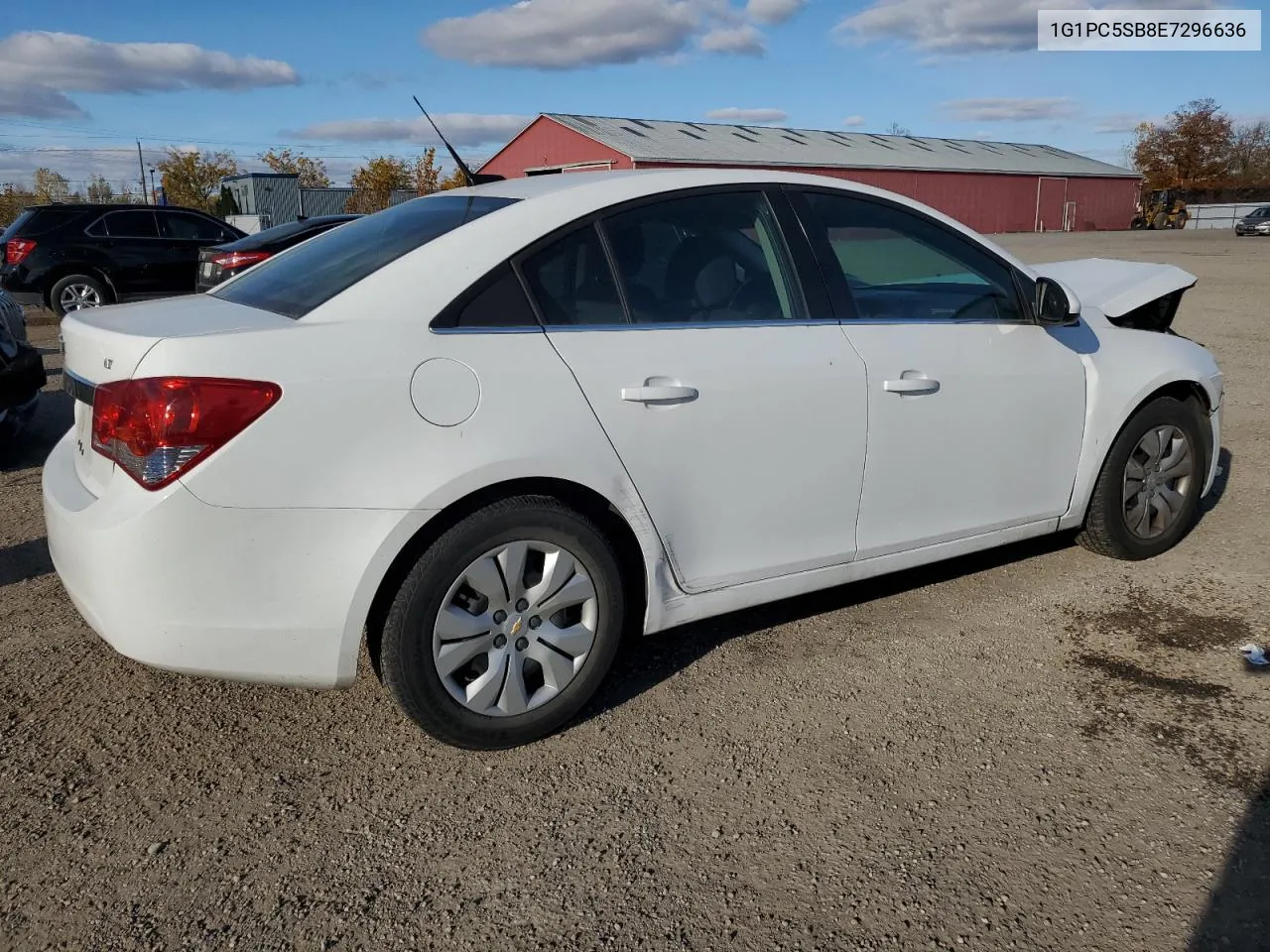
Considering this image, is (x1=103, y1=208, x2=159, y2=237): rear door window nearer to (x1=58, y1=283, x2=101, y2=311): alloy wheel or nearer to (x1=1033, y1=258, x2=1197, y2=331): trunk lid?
(x1=58, y1=283, x2=101, y2=311): alloy wheel

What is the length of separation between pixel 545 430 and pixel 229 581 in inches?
35.2

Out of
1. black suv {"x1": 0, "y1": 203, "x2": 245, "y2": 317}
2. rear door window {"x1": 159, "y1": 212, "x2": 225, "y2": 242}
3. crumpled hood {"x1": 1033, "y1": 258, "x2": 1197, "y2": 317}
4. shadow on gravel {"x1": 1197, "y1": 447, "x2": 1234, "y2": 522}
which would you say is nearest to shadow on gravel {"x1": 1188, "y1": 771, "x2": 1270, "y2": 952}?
crumpled hood {"x1": 1033, "y1": 258, "x2": 1197, "y2": 317}

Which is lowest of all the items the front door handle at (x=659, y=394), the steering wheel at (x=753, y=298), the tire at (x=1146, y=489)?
the tire at (x=1146, y=489)

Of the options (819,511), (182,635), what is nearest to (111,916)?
(182,635)

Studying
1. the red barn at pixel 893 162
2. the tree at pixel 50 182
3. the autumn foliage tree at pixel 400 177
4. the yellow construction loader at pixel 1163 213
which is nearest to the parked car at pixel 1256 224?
the red barn at pixel 893 162

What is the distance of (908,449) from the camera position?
11.3 feet

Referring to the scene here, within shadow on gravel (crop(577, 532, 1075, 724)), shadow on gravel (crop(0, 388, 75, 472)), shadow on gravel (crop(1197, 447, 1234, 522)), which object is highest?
shadow on gravel (crop(0, 388, 75, 472))

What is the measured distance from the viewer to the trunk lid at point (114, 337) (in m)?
2.57

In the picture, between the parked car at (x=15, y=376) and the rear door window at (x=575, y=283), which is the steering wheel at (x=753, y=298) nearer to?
the rear door window at (x=575, y=283)

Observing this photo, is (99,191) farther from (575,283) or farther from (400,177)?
(575,283)

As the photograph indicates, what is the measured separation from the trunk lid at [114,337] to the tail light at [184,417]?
0.12 m

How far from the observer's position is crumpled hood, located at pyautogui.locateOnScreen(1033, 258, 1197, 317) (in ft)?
13.8

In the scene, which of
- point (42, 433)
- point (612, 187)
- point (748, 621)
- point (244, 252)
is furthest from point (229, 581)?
point (244, 252)

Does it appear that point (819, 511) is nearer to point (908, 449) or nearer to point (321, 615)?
point (908, 449)
